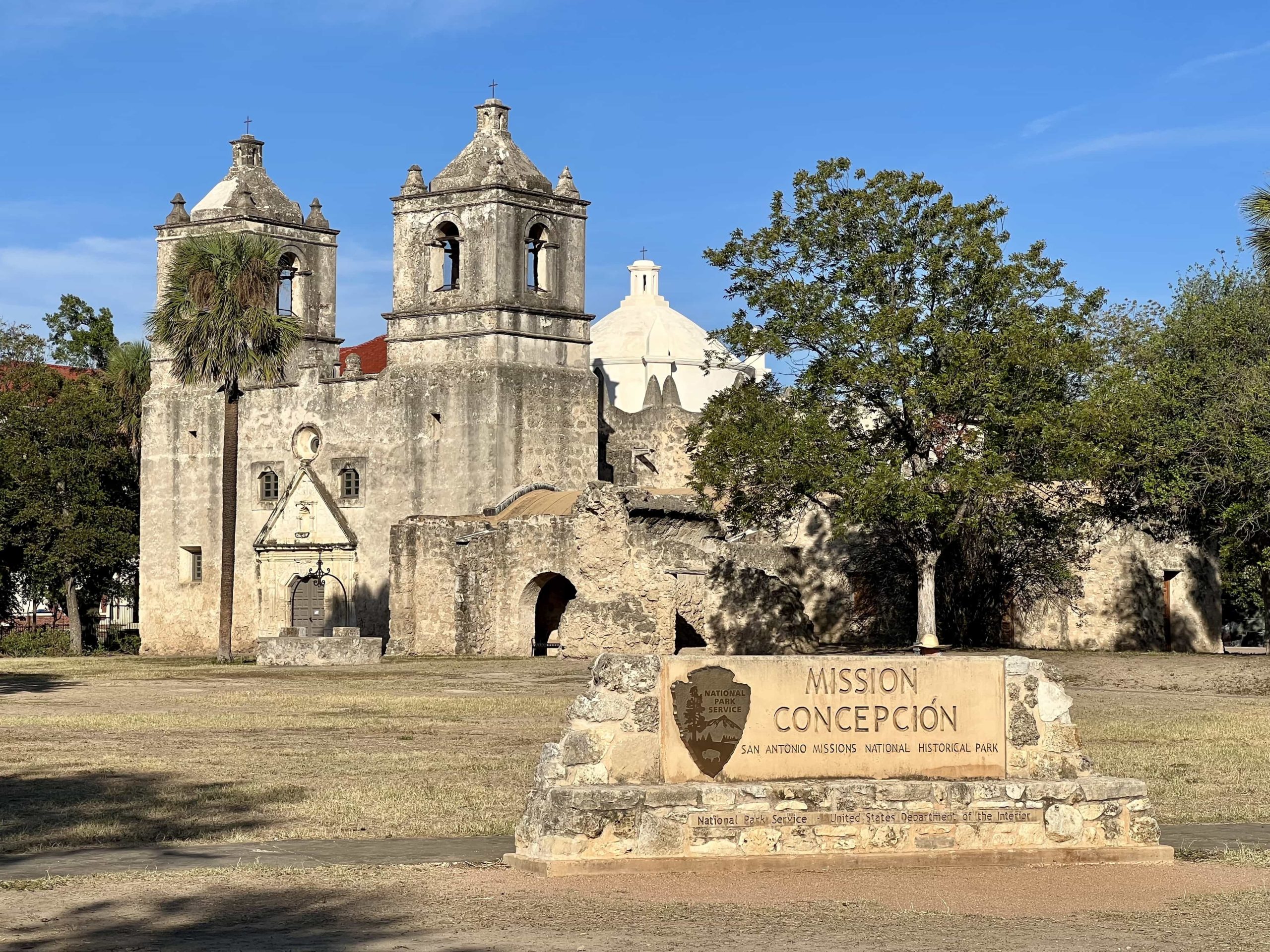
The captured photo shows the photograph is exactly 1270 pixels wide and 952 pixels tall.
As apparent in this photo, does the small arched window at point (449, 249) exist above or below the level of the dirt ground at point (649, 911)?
above

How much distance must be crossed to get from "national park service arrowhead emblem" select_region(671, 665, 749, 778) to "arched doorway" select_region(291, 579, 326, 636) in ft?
122

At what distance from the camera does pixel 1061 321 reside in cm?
3155

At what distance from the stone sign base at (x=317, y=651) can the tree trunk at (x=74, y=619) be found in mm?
14620

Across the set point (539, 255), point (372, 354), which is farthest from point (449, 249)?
point (372, 354)

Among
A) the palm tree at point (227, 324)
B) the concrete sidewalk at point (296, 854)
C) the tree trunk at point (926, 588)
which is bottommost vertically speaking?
the concrete sidewalk at point (296, 854)

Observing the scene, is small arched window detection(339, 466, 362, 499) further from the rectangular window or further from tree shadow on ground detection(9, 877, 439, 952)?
tree shadow on ground detection(9, 877, 439, 952)

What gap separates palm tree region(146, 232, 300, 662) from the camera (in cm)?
4303

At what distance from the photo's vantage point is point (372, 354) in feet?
255

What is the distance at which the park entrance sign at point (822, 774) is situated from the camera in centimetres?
1138

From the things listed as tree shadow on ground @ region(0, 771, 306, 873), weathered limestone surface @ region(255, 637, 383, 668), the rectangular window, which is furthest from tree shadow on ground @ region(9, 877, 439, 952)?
the rectangular window

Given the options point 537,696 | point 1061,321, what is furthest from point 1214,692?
point 537,696

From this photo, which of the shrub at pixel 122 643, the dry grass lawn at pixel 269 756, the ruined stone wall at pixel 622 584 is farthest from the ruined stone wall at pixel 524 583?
the shrub at pixel 122 643

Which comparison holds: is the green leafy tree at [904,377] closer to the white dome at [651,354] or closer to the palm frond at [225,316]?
the palm frond at [225,316]

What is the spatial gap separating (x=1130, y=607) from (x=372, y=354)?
149ft
